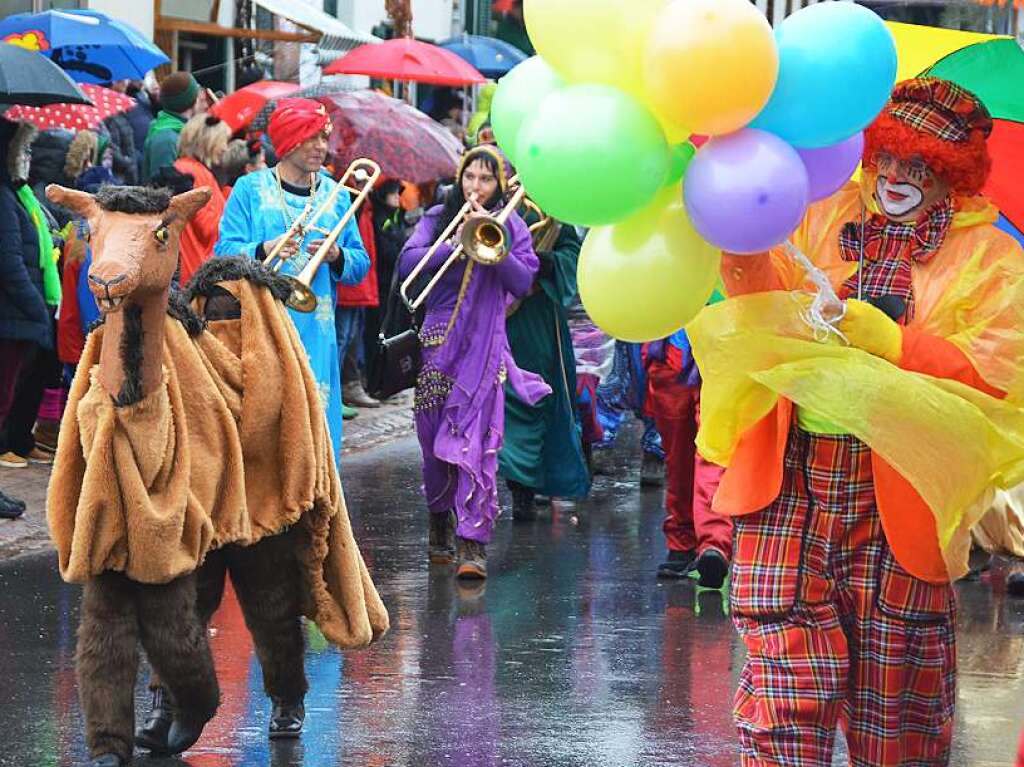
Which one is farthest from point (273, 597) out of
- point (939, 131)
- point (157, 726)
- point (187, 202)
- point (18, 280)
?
point (18, 280)

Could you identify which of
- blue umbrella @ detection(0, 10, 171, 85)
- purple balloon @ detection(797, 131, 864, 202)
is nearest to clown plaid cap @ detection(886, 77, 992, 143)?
purple balloon @ detection(797, 131, 864, 202)

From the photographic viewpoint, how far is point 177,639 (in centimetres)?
589

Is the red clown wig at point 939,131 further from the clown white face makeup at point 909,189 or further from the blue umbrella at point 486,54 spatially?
the blue umbrella at point 486,54

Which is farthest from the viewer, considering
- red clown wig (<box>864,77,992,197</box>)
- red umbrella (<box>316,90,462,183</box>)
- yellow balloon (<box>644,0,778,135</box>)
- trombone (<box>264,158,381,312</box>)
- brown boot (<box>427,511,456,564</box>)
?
red umbrella (<box>316,90,462,183</box>)

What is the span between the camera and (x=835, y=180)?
4.70 metres

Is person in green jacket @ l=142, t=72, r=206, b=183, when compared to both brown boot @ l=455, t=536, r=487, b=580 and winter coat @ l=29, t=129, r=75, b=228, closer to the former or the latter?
winter coat @ l=29, t=129, r=75, b=228

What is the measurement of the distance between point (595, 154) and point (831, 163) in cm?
71

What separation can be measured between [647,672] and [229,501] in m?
2.19

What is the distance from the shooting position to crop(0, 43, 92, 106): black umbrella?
32.7ft

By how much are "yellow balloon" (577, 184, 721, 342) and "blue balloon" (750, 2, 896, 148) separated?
11.1 inches

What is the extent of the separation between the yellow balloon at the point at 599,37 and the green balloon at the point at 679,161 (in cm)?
18

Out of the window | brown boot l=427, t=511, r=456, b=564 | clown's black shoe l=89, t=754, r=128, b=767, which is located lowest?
brown boot l=427, t=511, r=456, b=564

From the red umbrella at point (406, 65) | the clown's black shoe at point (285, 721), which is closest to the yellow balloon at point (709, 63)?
the clown's black shoe at point (285, 721)

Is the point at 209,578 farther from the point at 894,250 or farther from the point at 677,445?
the point at 677,445
